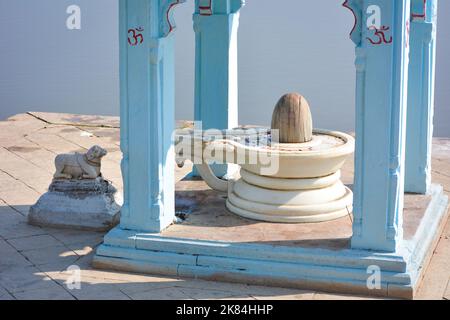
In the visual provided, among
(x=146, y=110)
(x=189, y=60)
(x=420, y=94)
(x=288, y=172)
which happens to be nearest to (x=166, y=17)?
(x=146, y=110)

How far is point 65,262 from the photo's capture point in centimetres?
688

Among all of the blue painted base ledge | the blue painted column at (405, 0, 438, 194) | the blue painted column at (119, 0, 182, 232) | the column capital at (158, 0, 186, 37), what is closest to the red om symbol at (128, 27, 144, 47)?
the blue painted column at (119, 0, 182, 232)

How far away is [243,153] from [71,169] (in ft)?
4.70

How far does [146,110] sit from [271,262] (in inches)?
51.4

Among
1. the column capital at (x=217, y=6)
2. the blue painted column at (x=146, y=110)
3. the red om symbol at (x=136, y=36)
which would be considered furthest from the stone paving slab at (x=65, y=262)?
the column capital at (x=217, y=6)

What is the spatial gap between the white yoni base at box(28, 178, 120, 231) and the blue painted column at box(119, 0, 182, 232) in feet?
2.36

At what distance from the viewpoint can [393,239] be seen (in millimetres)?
6324

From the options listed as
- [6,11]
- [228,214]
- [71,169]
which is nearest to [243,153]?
[228,214]

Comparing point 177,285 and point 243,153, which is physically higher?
point 243,153

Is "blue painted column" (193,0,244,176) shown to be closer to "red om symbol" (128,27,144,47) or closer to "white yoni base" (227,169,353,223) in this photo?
"white yoni base" (227,169,353,223)

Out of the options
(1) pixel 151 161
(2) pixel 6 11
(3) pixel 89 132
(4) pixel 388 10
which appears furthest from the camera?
(2) pixel 6 11

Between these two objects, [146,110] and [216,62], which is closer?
[146,110]

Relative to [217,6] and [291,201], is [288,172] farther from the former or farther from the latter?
[217,6]
